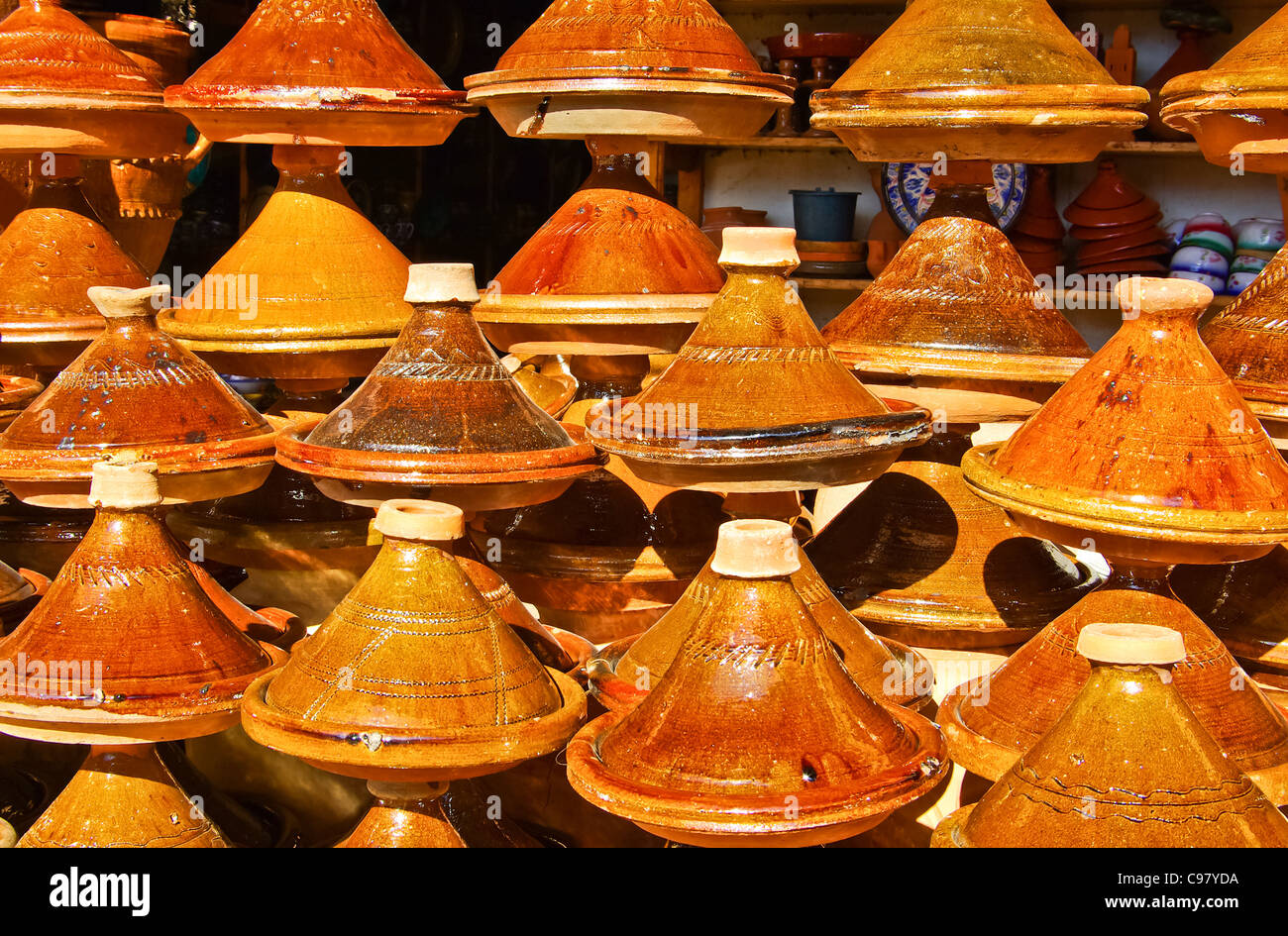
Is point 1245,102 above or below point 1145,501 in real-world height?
above

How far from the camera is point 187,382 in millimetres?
2031

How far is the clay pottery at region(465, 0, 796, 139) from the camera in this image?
6.55ft

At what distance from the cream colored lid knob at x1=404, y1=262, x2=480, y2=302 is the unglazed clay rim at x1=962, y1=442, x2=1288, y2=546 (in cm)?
77

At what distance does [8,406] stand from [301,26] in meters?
0.78

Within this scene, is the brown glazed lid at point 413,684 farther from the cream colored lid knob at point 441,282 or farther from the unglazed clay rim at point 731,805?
the cream colored lid knob at point 441,282

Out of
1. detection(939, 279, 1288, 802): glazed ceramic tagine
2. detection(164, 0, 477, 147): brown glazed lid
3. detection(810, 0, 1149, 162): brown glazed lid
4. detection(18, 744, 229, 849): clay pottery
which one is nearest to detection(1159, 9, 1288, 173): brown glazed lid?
detection(810, 0, 1149, 162): brown glazed lid

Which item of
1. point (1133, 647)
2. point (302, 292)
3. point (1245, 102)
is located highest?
point (1245, 102)

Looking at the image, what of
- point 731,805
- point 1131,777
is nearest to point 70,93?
point 731,805

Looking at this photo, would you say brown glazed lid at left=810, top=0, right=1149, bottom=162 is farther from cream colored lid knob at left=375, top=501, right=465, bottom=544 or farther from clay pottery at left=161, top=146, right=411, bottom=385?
cream colored lid knob at left=375, top=501, right=465, bottom=544

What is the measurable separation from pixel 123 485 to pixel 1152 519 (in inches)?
47.7

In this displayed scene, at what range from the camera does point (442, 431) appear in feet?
5.84

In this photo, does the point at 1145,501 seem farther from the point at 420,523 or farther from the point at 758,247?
the point at 420,523
